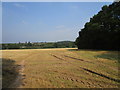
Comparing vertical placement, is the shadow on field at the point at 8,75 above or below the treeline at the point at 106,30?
below

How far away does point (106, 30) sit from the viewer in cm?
1711

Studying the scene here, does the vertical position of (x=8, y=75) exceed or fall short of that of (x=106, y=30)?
it falls short

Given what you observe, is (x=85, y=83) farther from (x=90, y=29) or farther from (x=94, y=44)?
(x=94, y=44)

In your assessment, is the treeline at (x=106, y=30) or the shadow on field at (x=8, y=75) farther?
the treeline at (x=106, y=30)

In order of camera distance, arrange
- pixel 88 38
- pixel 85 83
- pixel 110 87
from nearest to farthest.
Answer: pixel 110 87 < pixel 85 83 < pixel 88 38

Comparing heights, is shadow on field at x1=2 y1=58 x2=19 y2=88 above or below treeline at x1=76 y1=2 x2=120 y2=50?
below

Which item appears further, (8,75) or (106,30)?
(106,30)

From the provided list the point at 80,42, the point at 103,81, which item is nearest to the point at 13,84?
the point at 103,81

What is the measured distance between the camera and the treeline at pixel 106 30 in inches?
630

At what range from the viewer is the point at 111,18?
16.0 m

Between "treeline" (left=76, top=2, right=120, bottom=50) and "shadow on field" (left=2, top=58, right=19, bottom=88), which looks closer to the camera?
"shadow on field" (left=2, top=58, right=19, bottom=88)

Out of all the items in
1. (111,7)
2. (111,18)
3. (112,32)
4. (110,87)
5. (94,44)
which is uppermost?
(111,7)

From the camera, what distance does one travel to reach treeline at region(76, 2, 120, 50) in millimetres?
15992

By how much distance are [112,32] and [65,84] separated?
51.2 ft
